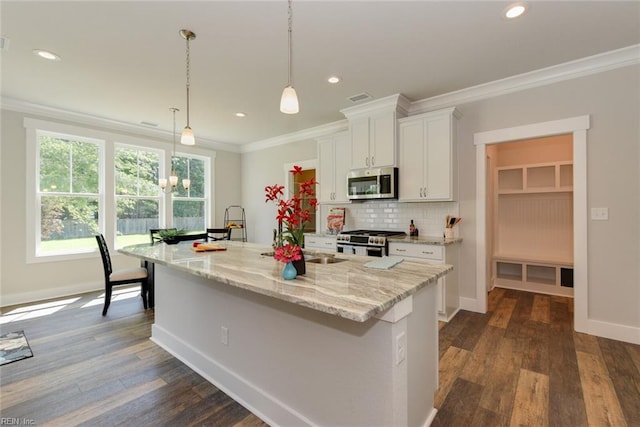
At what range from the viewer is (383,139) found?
3898 mm

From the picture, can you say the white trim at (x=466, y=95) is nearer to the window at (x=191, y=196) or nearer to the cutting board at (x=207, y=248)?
the window at (x=191, y=196)

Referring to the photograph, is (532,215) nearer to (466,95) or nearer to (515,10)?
(466,95)

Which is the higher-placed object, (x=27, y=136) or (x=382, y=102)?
(x=382, y=102)

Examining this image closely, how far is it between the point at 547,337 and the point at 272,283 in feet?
9.72

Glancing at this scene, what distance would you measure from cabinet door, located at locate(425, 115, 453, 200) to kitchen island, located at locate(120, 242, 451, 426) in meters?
1.91

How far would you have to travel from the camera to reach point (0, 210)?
152 inches

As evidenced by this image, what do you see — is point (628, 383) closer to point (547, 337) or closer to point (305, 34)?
point (547, 337)

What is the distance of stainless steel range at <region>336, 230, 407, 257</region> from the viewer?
358cm

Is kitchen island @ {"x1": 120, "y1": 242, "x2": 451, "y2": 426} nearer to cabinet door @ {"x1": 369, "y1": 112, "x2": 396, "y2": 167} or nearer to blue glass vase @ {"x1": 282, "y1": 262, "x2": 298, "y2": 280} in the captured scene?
blue glass vase @ {"x1": 282, "y1": 262, "x2": 298, "y2": 280}

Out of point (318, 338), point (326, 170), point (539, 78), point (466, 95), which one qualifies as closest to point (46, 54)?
point (326, 170)

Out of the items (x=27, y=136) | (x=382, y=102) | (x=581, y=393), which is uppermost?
(x=382, y=102)

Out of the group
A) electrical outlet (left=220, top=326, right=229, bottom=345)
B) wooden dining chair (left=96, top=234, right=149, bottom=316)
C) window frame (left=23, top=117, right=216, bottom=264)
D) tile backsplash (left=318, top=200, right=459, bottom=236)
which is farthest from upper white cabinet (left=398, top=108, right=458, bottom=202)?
window frame (left=23, top=117, right=216, bottom=264)

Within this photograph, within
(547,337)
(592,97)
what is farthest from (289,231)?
(592,97)

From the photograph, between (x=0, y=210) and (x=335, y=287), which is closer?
(x=335, y=287)
